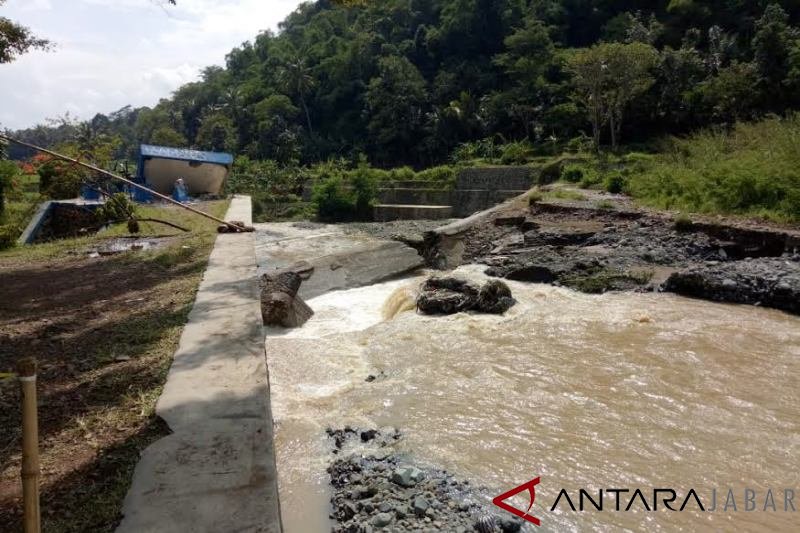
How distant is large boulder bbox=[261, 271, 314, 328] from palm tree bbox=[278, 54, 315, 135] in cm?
4853

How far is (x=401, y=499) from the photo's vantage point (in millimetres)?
3623

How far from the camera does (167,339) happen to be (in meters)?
4.37

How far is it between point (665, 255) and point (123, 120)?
128 metres

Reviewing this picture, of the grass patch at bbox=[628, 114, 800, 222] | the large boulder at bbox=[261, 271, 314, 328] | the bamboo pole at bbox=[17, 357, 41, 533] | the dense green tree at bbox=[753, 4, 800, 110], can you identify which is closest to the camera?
the bamboo pole at bbox=[17, 357, 41, 533]

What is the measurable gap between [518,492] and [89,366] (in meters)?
3.21

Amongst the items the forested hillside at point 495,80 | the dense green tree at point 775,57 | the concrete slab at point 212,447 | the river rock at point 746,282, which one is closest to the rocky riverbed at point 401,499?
the concrete slab at point 212,447

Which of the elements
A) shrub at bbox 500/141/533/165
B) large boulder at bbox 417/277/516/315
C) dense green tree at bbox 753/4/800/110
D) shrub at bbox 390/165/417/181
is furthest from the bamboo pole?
dense green tree at bbox 753/4/800/110

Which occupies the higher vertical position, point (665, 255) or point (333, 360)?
point (665, 255)

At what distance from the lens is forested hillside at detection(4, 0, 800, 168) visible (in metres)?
28.3

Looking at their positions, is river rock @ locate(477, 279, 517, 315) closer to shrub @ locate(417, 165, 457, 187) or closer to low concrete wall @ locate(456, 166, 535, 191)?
low concrete wall @ locate(456, 166, 535, 191)

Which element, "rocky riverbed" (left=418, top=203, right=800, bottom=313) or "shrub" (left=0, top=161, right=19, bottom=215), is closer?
"rocky riverbed" (left=418, top=203, right=800, bottom=313)

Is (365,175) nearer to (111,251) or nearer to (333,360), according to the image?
(111,251)

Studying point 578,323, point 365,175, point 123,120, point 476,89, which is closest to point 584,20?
point 476,89

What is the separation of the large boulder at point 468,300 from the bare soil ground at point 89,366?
3.59 m
